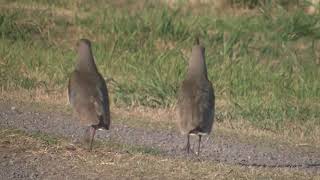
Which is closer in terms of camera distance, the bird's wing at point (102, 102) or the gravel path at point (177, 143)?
the bird's wing at point (102, 102)

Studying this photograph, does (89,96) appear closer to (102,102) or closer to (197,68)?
(102,102)

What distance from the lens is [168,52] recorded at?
19.4m

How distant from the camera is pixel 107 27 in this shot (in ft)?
72.9

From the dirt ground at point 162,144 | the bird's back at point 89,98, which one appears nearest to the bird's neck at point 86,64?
the bird's back at point 89,98

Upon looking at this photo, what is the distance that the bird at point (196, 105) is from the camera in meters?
9.62

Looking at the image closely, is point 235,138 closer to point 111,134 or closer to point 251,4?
point 111,134

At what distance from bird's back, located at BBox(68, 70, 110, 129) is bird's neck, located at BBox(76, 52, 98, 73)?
10 cm

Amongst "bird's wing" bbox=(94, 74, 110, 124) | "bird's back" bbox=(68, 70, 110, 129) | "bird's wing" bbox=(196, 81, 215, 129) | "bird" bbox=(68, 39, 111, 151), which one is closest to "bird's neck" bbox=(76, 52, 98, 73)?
"bird" bbox=(68, 39, 111, 151)

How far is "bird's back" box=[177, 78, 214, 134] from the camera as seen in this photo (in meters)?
9.62

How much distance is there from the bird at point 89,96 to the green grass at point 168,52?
454 cm

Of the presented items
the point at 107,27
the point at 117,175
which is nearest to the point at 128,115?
the point at 117,175

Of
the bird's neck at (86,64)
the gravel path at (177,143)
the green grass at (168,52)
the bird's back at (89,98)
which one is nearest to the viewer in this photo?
the bird's back at (89,98)

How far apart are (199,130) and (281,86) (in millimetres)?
8067

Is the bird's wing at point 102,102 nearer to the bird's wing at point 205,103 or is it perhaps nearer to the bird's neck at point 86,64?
the bird's neck at point 86,64
